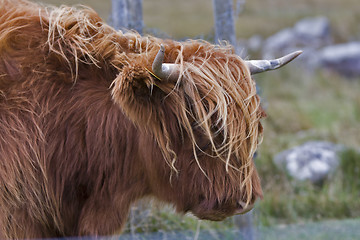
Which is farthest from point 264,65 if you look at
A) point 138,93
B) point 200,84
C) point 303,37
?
point 303,37

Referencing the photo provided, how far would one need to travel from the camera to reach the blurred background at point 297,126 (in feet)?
13.9

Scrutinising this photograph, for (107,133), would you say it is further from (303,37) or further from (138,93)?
(303,37)

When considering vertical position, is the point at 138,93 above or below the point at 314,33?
below

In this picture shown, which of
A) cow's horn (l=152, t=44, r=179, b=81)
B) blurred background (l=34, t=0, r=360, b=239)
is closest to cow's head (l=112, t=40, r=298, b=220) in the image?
cow's horn (l=152, t=44, r=179, b=81)

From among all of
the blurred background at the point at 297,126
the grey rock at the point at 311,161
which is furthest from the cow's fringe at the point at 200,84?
the grey rock at the point at 311,161

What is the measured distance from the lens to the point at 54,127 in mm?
2674

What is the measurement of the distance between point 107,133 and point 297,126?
290 inches

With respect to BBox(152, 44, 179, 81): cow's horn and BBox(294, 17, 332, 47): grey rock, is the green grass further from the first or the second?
BBox(152, 44, 179, 81): cow's horn

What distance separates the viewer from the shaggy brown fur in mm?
2605

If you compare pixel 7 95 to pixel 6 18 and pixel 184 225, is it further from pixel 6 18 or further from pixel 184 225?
pixel 184 225

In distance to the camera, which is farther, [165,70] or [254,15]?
[254,15]

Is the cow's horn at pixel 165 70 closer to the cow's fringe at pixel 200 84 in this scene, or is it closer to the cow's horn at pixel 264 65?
the cow's fringe at pixel 200 84

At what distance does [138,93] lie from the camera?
2545mm

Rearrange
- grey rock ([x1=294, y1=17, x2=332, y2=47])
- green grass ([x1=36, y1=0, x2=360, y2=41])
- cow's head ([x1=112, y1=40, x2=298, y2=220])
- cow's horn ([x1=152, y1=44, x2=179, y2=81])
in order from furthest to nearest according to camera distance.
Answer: green grass ([x1=36, y1=0, x2=360, y2=41])
grey rock ([x1=294, y1=17, x2=332, y2=47])
cow's head ([x1=112, y1=40, x2=298, y2=220])
cow's horn ([x1=152, y1=44, x2=179, y2=81])
